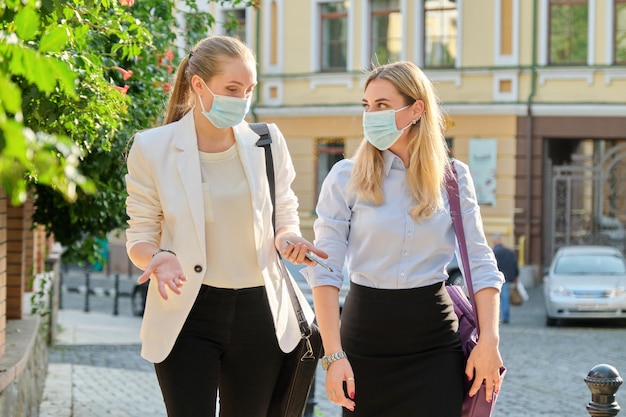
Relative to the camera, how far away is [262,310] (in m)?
4.21

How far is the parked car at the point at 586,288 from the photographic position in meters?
21.0

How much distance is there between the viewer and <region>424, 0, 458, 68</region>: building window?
2980cm

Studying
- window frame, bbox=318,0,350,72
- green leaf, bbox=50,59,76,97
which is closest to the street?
green leaf, bbox=50,59,76,97

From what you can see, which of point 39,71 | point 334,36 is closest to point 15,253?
point 39,71

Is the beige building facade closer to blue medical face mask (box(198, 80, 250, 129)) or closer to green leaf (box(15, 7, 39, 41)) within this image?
blue medical face mask (box(198, 80, 250, 129))

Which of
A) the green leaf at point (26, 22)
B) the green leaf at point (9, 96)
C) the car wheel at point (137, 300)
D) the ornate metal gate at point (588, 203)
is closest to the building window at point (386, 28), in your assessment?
the ornate metal gate at point (588, 203)

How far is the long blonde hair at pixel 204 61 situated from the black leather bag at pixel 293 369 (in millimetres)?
323

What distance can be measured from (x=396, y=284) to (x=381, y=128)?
1.89 feet

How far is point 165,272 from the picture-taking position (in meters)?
3.93

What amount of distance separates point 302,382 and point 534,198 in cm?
2515

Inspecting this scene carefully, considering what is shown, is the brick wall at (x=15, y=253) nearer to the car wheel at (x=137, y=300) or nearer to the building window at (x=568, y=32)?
the car wheel at (x=137, y=300)

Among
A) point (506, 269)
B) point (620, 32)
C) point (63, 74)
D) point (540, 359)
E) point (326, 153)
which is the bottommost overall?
point (540, 359)

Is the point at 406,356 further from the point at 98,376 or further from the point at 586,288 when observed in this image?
the point at 586,288

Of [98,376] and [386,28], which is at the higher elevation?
[386,28]
